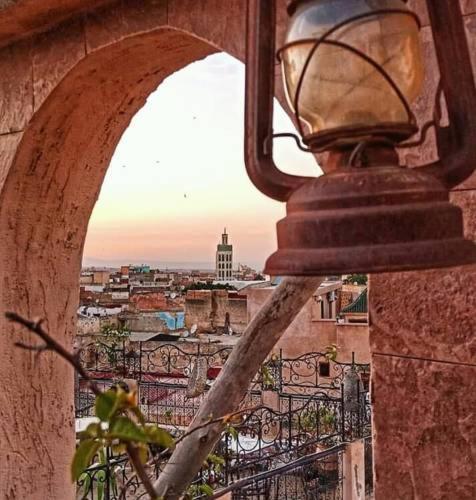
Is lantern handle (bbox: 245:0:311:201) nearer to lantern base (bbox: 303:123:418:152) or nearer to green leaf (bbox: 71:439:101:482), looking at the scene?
lantern base (bbox: 303:123:418:152)

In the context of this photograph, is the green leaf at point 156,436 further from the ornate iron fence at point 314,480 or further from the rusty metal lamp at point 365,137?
the ornate iron fence at point 314,480

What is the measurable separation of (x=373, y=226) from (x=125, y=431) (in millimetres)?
261

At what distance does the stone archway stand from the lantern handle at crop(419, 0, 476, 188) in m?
1.11

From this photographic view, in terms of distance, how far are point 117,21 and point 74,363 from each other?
1154 millimetres

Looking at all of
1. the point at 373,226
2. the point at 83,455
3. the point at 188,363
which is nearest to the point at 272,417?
the point at 188,363

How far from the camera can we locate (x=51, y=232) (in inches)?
78.7

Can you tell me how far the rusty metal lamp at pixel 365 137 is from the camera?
575 mm

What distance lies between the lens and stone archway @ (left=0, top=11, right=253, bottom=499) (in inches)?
70.6

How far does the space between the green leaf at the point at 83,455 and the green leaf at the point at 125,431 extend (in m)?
0.07

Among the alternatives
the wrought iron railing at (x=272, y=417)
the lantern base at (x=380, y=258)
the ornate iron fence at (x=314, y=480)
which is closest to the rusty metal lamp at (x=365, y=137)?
the lantern base at (x=380, y=258)

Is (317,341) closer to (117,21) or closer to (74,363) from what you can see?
(117,21)

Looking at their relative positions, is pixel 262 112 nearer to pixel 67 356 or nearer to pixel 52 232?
pixel 67 356

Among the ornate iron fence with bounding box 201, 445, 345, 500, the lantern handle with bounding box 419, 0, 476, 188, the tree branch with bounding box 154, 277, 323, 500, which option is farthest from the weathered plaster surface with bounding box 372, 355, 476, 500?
the ornate iron fence with bounding box 201, 445, 345, 500

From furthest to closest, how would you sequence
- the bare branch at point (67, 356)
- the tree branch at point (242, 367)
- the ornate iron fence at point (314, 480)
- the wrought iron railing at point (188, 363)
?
the wrought iron railing at point (188, 363) < the ornate iron fence at point (314, 480) < the tree branch at point (242, 367) < the bare branch at point (67, 356)
